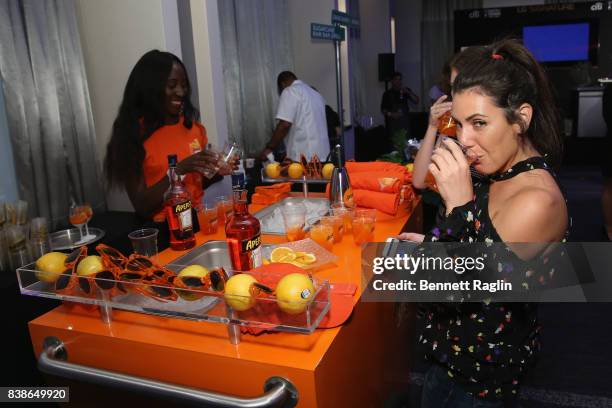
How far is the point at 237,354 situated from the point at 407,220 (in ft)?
3.51

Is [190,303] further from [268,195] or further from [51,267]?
[268,195]

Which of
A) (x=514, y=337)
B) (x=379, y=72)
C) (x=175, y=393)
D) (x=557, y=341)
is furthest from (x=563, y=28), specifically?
(x=175, y=393)

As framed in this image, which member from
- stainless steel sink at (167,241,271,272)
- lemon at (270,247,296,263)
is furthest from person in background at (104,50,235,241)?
lemon at (270,247,296,263)

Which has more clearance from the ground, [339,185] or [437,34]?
[437,34]

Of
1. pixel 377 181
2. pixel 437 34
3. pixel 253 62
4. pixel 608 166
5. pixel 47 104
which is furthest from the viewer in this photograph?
pixel 437 34

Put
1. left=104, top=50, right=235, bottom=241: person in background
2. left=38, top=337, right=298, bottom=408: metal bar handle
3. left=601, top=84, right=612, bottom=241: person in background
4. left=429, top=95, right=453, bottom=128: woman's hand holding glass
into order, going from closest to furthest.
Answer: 1. left=38, top=337, right=298, bottom=408: metal bar handle
2. left=429, top=95, right=453, bottom=128: woman's hand holding glass
3. left=104, top=50, right=235, bottom=241: person in background
4. left=601, top=84, right=612, bottom=241: person in background

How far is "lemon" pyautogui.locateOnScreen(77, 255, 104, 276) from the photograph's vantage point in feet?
4.08

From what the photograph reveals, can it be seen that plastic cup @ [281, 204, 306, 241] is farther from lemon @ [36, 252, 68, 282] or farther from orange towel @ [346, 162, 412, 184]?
lemon @ [36, 252, 68, 282]

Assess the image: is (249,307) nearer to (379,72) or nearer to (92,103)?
→ (92,103)

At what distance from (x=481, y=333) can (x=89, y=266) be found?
1.01 metres

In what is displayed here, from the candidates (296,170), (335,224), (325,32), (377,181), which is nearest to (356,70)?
(325,32)

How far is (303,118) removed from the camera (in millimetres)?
4477

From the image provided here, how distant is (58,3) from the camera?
298cm

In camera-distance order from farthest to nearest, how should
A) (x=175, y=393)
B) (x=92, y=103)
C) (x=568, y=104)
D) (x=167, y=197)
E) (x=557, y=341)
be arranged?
1. (x=568, y=104)
2. (x=92, y=103)
3. (x=557, y=341)
4. (x=167, y=197)
5. (x=175, y=393)
